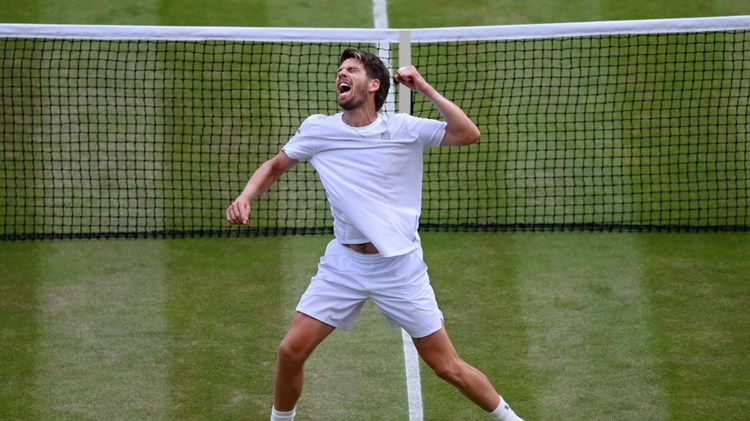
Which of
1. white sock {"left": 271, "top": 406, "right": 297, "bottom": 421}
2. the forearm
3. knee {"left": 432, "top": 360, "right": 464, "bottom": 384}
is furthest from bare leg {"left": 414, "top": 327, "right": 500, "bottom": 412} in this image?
the forearm

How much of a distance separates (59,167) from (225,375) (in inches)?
202

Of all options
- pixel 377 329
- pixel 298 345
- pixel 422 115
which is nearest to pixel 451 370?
pixel 298 345

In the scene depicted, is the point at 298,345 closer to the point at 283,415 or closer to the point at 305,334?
the point at 305,334

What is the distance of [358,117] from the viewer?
25.4 ft

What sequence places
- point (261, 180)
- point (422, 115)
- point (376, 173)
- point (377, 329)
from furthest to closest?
point (422, 115)
point (377, 329)
point (261, 180)
point (376, 173)

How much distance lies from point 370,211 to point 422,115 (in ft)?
21.6

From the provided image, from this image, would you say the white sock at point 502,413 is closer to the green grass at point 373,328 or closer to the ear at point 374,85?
the green grass at point 373,328

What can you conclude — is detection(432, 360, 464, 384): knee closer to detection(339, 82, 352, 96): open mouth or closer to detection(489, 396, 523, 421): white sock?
detection(489, 396, 523, 421): white sock

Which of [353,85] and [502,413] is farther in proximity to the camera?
[502,413]

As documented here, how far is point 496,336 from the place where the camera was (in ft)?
32.3

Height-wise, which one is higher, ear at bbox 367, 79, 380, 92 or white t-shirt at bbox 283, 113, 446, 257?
ear at bbox 367, 79, 380, 92

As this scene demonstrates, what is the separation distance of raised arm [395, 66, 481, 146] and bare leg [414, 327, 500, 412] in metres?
1.20

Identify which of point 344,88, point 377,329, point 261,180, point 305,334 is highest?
point 344,88

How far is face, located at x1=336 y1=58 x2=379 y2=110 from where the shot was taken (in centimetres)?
767
